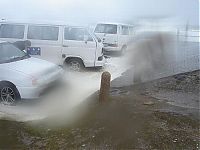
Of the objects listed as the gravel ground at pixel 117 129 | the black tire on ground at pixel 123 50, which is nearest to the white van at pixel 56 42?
the gravel ground at pixel 117 129

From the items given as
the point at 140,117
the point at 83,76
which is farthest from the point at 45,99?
the point at 83,76

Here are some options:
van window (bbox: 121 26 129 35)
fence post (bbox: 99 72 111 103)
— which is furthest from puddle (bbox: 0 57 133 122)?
van window (bbox: 121 26 129 35)

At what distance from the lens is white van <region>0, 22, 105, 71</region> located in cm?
992

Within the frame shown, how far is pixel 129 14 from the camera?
21.0 m

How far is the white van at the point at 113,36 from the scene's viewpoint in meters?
14.0

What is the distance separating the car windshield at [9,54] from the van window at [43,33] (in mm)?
2582

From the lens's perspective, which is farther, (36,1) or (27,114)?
(36,1)

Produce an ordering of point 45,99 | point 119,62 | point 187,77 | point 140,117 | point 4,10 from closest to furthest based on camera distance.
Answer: point 140,117 → point 45,99 → point 187,77 → point 119,62 → point 4,10

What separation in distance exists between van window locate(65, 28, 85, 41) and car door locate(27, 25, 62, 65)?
270mm

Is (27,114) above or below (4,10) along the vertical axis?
below

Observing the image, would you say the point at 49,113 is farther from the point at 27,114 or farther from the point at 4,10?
the point at 4,10

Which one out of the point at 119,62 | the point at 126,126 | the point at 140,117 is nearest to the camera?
the point at 126,126

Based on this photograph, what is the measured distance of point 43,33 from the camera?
391 inches

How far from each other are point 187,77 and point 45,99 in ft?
13.9
